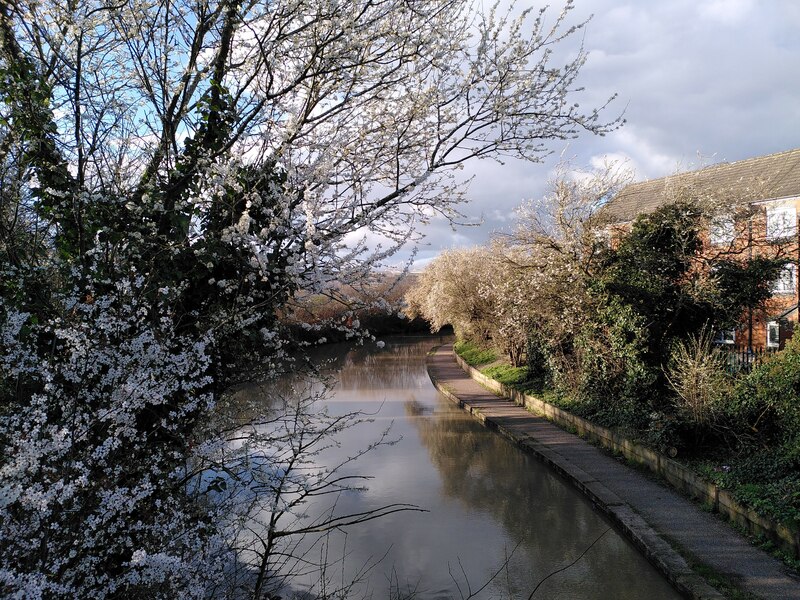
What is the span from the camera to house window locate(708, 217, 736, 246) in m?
11.2

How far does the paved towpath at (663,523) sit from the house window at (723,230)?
15.2 feet

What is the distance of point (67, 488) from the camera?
6.30 feet

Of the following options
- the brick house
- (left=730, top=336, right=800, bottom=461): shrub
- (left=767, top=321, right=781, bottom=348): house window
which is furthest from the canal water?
(left=767, top=321, right=781, bottom=348): house window

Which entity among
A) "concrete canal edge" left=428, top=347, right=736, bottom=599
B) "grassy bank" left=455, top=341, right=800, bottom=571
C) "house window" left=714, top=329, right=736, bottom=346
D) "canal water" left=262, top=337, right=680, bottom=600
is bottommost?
"canal water" left=262, top=337, right=680, bottom=600

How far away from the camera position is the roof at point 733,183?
43.8 feet

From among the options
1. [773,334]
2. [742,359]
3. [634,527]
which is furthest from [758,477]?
[773,334]

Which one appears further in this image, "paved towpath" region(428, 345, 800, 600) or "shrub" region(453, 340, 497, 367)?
"shrub" region(453, 340, 497, 367)

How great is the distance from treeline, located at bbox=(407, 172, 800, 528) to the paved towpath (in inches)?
25.8

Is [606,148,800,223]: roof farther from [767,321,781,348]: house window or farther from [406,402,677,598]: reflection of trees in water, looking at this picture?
[406,402,677,598]: reflection of trees in water

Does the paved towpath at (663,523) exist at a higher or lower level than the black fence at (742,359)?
lower

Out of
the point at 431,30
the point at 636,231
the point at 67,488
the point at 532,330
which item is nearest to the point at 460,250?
the point at 532,330

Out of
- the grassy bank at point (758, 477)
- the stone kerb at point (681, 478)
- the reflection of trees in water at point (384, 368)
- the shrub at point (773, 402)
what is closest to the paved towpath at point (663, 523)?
the stone kerb at point (681, 478)

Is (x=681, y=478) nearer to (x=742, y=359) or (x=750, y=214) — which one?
(x=742, y=359)

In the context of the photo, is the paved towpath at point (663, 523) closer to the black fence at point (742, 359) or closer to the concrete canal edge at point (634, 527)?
the concrete canal edge at point (634, 527)
